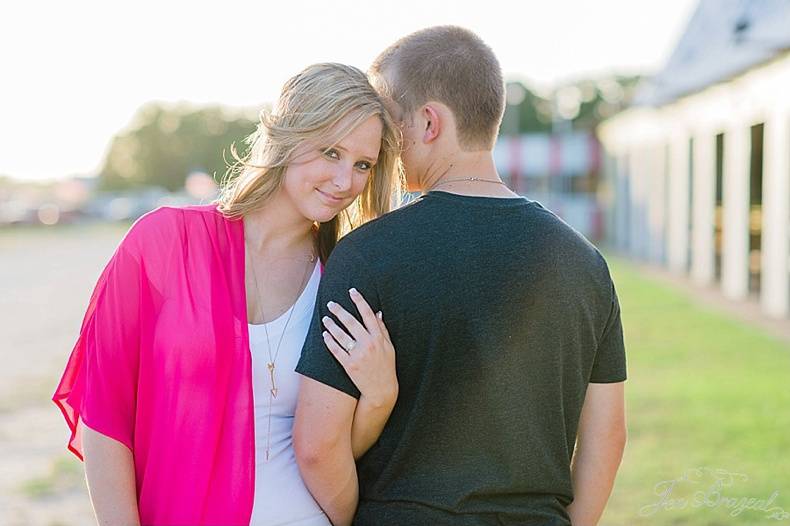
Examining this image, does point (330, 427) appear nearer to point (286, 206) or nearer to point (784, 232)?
point (286, 206)

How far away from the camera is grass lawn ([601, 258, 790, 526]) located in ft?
18.6

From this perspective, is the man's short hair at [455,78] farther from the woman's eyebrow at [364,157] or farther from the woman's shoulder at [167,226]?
the woman's shoulder at [167,226]

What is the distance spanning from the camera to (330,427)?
226cm

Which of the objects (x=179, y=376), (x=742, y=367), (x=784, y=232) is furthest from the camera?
(x=784, y=232)

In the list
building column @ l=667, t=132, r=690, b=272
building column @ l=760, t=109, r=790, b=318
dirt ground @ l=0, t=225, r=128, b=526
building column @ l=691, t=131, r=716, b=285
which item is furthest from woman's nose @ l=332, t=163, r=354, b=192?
building column @ l=667, t=132, r=690, b=272

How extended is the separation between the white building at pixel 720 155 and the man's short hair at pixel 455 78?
→ 35.4 feet

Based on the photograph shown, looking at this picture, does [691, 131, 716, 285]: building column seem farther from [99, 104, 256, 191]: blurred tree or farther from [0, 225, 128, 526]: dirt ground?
[99, 104, 256, 191]: blurred tree

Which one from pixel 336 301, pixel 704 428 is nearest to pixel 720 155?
pixel 704 428

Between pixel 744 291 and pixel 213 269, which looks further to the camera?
pixel 744 291

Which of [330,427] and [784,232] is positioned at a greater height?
[330,427]

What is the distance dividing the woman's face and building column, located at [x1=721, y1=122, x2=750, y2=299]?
51.1ft

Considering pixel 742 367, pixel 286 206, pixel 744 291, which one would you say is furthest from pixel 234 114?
pixel 286 206

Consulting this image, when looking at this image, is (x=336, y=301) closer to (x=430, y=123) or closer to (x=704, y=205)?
(x=430, y=123)

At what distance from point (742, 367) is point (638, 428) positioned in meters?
2.91
